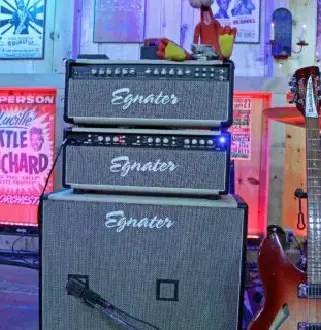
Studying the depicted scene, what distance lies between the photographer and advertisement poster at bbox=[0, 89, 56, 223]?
14.6 feet

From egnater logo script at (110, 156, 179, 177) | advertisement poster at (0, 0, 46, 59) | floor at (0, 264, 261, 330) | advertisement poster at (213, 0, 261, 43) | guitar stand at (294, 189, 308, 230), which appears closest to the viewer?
egnater logo script at (110, 156, 179, 177)

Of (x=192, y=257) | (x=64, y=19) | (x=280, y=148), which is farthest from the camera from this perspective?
(x=64, y=19)

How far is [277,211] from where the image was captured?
404cm

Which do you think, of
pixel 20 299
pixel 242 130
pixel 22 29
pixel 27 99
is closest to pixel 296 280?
pixel 20 299

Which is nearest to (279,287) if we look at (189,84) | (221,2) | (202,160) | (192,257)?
(192,257)

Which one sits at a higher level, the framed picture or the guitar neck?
the framed picture

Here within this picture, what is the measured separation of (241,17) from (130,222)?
2.98 meters

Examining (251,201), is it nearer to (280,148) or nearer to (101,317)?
(280,148)

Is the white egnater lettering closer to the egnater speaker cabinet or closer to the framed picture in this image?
the egnater speaker cabinet

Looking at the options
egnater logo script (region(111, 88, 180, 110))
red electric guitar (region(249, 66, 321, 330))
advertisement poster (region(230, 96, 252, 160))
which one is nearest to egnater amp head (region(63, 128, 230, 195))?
egnater logo script (region(111, 88, 180, 110))

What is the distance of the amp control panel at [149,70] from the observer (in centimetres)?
174

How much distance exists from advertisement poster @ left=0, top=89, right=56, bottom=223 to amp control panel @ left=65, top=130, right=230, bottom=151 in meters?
2.75

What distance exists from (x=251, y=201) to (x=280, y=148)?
0.56m

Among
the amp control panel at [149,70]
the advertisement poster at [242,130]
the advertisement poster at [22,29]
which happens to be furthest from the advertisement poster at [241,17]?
the amp control panel at [149,70]
